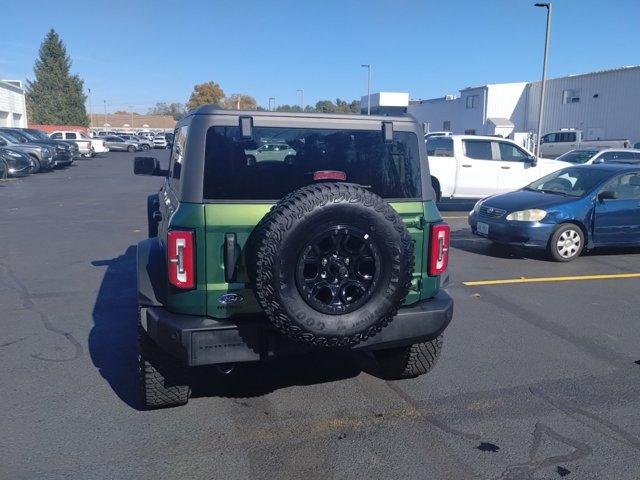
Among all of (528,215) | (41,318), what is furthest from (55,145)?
(528,215)

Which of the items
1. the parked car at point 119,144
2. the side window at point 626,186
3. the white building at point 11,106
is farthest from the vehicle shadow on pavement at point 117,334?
the parked car at point 119,144

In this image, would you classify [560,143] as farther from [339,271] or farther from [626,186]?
[339,271]

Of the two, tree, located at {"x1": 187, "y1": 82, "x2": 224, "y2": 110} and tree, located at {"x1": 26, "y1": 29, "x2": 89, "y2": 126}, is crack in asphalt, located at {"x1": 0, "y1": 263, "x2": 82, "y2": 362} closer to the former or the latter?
tree, located at {"x1": 26, "y1": 29, "x2": 89, "y2": 126}

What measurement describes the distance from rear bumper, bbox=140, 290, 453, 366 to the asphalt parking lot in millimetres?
564

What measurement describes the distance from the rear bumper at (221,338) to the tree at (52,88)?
64490 millimetres

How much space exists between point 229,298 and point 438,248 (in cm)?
146

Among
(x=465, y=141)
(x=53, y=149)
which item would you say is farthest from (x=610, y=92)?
(x=53, y=149)

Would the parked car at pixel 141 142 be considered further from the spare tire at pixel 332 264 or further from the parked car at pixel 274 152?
the spare tire at pixel 332 264

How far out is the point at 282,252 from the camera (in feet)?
10.7

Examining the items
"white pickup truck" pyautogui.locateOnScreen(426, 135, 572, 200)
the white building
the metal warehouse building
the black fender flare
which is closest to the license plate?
"white pickup truck" pyautogui.locateOnScreen(426, 135, 572, 200)

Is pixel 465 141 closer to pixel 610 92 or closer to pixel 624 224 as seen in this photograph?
pixel 624 224

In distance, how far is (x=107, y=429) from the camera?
12.3ft

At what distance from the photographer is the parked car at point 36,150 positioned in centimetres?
2478

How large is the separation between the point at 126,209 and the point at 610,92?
113ft
